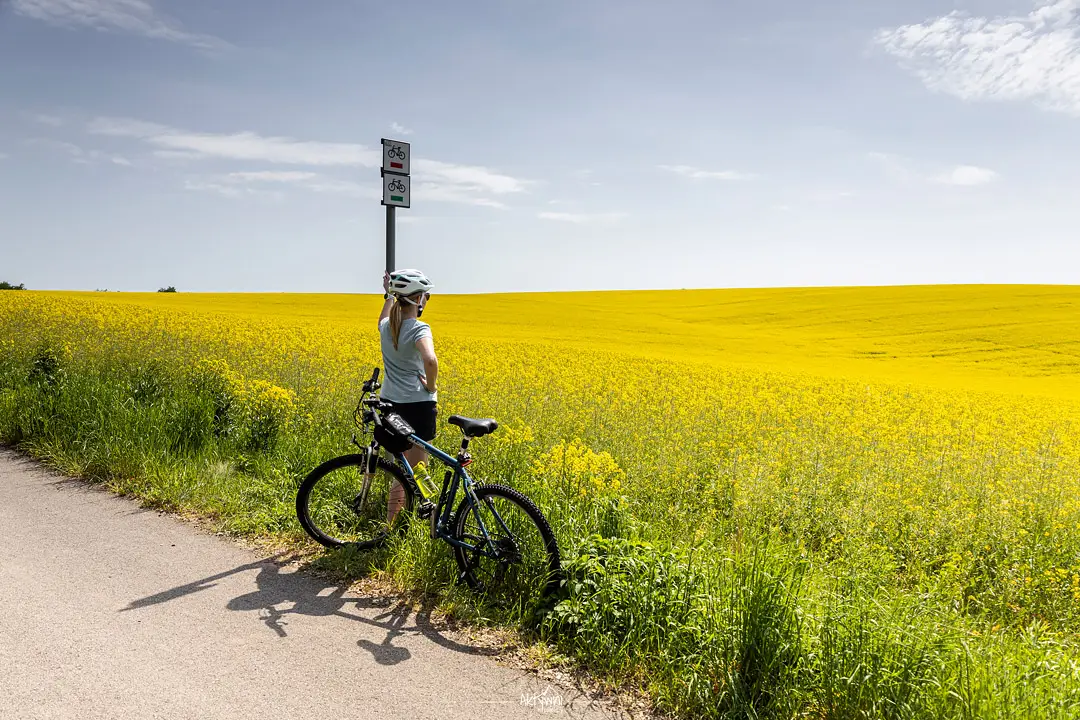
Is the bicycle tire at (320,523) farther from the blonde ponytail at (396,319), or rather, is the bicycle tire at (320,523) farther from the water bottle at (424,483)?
the blonde ponytail at (396,319)

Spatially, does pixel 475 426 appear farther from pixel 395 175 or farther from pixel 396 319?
pixel 395 175

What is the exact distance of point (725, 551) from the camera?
4.70m

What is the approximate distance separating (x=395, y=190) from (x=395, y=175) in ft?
0.47

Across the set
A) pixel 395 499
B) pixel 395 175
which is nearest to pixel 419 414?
pixel 395 499

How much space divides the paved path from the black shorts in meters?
1.33

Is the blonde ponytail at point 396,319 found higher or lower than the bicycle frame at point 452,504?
higher

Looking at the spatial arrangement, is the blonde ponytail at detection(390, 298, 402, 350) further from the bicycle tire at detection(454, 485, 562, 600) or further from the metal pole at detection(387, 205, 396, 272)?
the metal pole at detection(387, 205, 396, 272)

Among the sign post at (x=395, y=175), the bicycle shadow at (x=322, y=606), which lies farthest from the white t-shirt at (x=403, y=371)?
the sign post at (x=395, y=175)

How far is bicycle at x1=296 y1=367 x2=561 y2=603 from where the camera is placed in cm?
452

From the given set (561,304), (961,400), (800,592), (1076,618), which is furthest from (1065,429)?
(561,304)

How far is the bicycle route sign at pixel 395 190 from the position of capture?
265 inches

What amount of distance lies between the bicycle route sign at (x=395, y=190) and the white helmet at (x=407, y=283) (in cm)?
182

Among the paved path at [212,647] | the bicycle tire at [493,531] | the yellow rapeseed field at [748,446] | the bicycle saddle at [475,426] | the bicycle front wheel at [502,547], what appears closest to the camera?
the paved path at [212,647]

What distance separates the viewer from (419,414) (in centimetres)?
546
